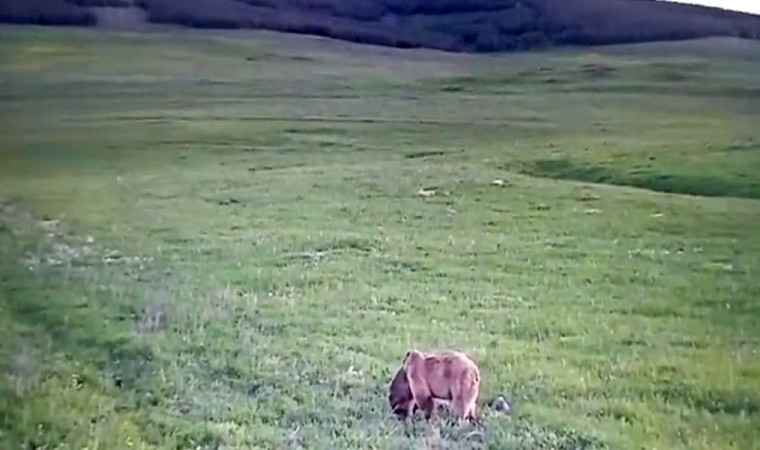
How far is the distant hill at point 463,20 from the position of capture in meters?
3.65

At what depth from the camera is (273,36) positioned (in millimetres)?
3656

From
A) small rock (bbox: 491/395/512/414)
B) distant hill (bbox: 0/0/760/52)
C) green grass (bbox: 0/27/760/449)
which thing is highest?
distant hill (bbox: 0/0/760/52)

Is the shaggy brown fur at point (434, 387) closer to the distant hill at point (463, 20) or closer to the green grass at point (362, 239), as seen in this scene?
the green grass at point (362, 239)

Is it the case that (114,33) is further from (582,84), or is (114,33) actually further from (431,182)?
(582,84)

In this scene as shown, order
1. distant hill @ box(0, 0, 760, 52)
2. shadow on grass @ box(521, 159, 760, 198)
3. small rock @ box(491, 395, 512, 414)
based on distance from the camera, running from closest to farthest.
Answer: small rock @ box(491, 395, 512, 414)
shadow on grass @ box(521, 159, 760, 198)
distant hill @ box(0, 0, 760, 52)

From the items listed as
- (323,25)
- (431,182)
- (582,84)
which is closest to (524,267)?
(431,182)

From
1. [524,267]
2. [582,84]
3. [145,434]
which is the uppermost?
[582,84]

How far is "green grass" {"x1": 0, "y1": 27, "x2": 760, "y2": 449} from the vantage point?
3.02m

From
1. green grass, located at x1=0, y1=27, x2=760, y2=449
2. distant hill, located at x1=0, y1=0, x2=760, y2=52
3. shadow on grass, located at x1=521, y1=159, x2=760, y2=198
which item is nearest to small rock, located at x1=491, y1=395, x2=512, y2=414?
green grass, located at x1=0, y1=27, x2=760, y2=449

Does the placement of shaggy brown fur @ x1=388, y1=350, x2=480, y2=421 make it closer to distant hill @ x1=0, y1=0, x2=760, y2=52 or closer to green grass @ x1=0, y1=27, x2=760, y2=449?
green grass @ x1=0, y1=27, x2=760, y2=449

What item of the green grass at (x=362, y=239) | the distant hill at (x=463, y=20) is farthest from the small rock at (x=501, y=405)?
the distant hill at (x=463, y=20)

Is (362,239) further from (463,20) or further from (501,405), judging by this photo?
(463,20)

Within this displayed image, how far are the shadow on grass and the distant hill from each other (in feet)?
1.43

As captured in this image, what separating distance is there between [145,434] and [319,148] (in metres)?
1.03
